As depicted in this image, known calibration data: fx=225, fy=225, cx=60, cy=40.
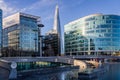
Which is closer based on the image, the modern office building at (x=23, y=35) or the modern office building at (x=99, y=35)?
the modern office building at (x=99, y=35)

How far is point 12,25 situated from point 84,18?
169 ft

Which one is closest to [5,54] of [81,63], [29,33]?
[29,33]

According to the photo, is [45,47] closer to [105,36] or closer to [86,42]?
[86,42]

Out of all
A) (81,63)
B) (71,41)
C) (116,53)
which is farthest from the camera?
(71,41)

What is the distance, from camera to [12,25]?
6339 inches

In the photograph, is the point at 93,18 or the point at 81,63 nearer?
the point at 81,63

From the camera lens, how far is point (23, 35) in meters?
151

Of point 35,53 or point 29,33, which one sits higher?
point 29,33

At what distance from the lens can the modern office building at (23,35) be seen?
150 metres

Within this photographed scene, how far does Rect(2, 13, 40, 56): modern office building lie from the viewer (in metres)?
150

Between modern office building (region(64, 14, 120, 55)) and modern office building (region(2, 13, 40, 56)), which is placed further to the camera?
modern office building (region(2, 13, 40, 56))

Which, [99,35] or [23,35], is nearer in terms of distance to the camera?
[99,35]

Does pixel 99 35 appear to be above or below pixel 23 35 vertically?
below

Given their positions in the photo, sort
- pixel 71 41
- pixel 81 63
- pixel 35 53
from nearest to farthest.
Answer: pixel 81 63 → pixel 35 53 → pixel 71 41
